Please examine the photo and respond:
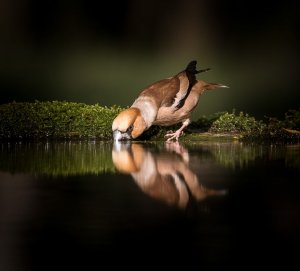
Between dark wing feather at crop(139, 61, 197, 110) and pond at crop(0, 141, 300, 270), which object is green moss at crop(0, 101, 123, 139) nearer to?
dark wing feather at crop(139, 61, 197, 110)

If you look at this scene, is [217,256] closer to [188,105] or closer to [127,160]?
[127,160]

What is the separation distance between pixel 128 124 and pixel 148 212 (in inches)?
124

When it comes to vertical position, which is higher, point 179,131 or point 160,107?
point 160,107

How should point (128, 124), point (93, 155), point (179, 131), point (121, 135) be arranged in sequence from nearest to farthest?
point (93, 155) → point (128, 124) → point (121, 135) → point (179, 131)

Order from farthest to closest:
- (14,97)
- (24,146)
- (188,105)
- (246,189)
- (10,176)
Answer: (14,97)
(188,105)
(24,146)
(10,176)
(246,189)

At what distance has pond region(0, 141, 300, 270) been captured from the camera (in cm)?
195

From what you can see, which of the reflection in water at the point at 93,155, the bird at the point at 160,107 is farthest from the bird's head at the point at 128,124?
the reflection in water at the point at 93,155

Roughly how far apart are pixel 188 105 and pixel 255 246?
4032 mm

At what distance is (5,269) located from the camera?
1.86 meters

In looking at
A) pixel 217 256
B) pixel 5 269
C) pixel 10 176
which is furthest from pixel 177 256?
pixel 10 176

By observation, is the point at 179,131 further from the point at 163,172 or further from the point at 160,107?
the point at 163,172

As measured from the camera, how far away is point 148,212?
2.55 meters

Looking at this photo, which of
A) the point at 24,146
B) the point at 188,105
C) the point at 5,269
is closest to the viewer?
the point at 5,269

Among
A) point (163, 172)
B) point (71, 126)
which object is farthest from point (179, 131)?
point (163, 172)
